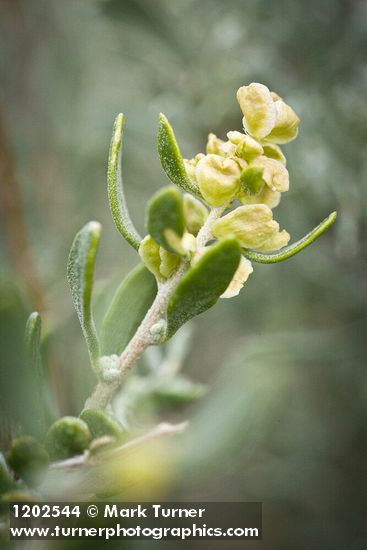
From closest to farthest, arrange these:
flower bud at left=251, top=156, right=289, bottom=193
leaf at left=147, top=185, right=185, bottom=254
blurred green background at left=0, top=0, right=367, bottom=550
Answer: leaf at left=147, top=185, right=185, bottom=254, flower bud at left=251, top=156, right=289, bottom=193, blurred green background at left=0, top=0, right=367, bottom=550

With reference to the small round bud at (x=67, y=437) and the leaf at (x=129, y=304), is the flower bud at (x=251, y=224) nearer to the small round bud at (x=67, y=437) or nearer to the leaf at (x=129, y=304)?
the leaf at (x=129, y=304)

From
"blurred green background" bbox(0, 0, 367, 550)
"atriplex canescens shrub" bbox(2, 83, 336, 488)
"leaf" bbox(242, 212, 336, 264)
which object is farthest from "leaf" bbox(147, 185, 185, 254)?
"blurred green background" bbox(0, 0, 367, 550)

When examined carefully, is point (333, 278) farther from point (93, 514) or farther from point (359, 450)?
point (93, 514)

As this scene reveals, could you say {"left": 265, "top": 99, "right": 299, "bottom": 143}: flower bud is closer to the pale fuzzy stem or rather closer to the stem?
the stem

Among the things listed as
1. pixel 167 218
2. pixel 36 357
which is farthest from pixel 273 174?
pixel 36 357

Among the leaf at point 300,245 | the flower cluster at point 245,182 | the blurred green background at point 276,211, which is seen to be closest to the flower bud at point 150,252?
the flower cluster at point 245,182
